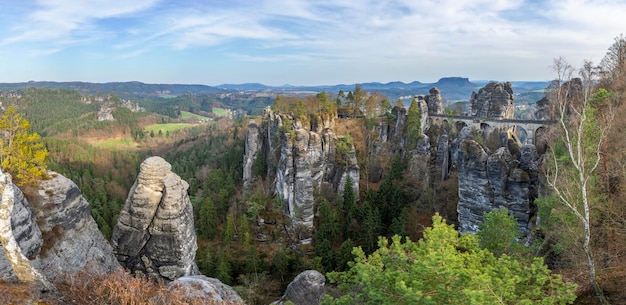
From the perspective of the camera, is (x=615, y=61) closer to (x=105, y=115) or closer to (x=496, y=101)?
(x=496, y=101)

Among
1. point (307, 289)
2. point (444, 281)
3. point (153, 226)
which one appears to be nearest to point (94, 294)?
point (444, 281)

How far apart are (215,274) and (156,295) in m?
24.3

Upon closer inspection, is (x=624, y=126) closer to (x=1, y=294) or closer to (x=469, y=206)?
(x=469, y=206)

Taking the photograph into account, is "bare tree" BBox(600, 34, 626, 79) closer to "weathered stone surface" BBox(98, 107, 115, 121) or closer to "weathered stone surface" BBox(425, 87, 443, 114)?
"weathered stone surface" BBox(425, 87, 443, 114)

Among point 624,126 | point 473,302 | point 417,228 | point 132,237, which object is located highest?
point 624,126

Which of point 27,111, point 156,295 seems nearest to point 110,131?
point 27,111

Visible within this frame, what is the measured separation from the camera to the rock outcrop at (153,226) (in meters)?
19.9

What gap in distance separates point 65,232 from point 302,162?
2732 centimetres

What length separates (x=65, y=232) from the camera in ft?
55.1

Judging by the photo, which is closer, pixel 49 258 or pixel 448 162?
pixel 49 258

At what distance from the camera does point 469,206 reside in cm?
3241

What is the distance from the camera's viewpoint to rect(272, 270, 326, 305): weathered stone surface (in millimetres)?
24469

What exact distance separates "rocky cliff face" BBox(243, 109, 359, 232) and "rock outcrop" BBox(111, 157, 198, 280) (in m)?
22.3

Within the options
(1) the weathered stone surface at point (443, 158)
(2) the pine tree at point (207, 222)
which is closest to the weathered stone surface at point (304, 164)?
(2) the pine tree at point (207, 222)
